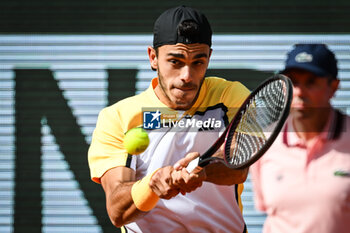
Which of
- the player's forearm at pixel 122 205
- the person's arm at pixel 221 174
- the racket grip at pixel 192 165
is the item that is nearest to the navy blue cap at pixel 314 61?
the person's arm at pixel 221 174

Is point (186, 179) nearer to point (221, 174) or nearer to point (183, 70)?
point (221, 174)

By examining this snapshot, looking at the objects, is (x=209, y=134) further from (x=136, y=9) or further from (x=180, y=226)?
(x=136, y=9)

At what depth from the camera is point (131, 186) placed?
2807 mm

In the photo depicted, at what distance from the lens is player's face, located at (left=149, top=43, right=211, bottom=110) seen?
2898mm

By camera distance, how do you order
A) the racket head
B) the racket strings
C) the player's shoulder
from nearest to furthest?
the racket head
the racket strings
the player's shoulder

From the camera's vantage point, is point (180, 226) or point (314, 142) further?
point (180, 226)

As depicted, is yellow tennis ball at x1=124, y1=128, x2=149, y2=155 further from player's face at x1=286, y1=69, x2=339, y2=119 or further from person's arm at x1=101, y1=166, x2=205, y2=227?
player's face at x1=286, y1=69, x2=339, y2=119

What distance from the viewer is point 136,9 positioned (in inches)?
201

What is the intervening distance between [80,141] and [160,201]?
A: 2301mm

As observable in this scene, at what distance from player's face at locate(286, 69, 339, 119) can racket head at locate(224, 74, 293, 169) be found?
240mm

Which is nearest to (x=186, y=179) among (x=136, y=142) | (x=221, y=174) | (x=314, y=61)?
(x=221, y=174)

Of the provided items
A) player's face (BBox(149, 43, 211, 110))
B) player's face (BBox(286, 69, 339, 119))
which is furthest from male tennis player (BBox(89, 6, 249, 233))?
player's face (BBox(286, 69, 339, 119))

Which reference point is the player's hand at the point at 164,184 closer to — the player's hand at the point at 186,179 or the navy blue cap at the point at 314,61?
the player's hand at the point at 186,179

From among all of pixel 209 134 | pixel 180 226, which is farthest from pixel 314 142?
pixel 180 226
